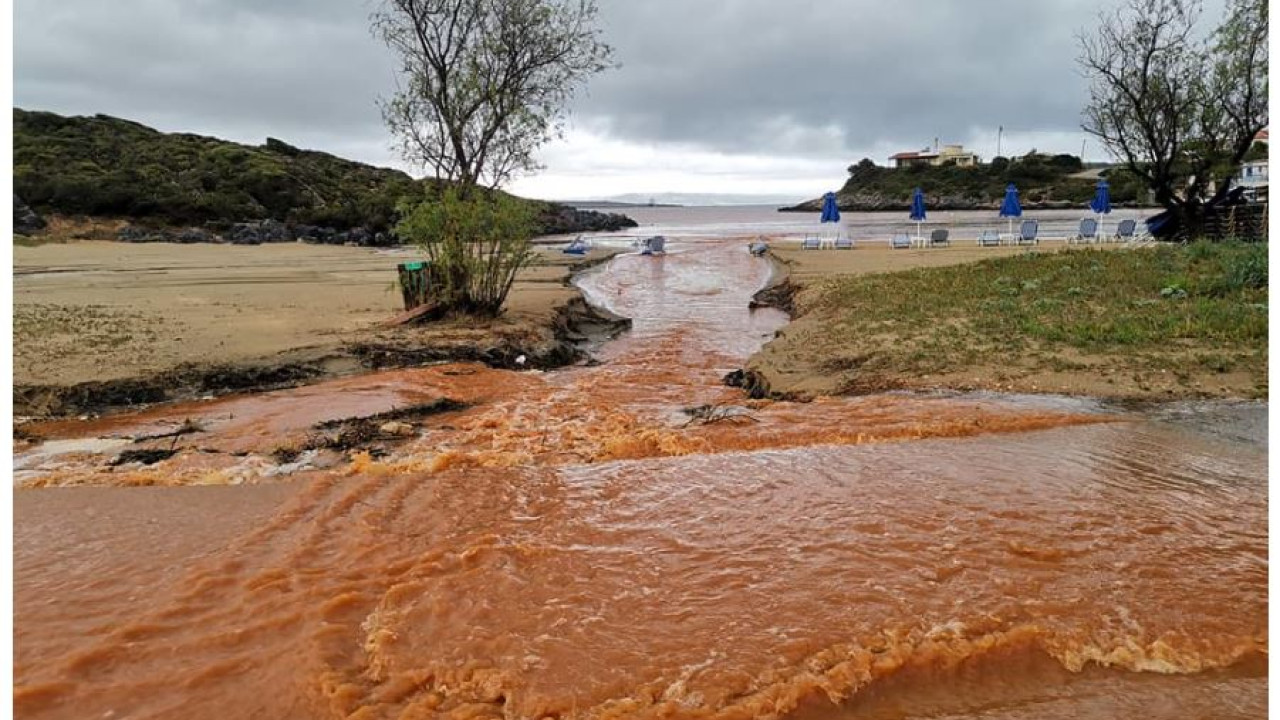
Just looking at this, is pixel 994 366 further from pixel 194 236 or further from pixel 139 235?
pixel 139 235

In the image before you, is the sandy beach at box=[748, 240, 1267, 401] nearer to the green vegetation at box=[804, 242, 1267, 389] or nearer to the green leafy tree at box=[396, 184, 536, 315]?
the green vegetation at box=[804, 242, 1267, 389]

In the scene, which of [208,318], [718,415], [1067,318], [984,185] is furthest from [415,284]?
[984,185]

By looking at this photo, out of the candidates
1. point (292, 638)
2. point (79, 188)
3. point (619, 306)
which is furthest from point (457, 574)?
point (79, 188)

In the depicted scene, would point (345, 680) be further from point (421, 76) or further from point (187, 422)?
point (421, 76)

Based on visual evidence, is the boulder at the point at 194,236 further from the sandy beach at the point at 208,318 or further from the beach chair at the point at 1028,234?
the beach chair at the point at 1028,234

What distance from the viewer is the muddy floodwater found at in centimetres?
348

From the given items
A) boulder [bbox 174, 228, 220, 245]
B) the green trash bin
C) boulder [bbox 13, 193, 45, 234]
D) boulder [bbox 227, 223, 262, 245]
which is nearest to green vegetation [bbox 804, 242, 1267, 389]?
the green trash bin

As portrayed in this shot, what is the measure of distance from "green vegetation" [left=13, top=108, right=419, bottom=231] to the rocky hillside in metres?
0.07

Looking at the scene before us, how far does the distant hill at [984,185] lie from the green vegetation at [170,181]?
83062 mm

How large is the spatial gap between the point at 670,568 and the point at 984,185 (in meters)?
129

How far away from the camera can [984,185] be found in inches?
4712

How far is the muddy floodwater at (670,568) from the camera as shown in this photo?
348 cm

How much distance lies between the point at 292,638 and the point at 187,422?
5176 millimetres

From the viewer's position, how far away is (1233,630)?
3832 mm
